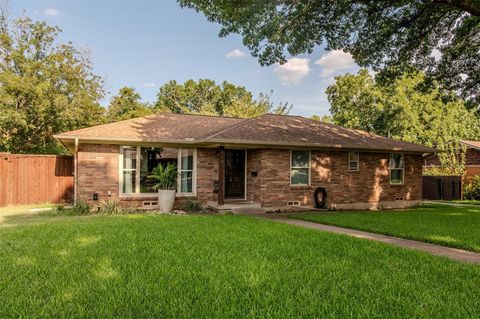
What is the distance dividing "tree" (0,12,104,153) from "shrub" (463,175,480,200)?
23706 mm

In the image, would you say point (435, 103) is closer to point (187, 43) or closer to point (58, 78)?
point (187, 43)

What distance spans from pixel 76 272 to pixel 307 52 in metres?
9.80

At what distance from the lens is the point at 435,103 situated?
105 ft

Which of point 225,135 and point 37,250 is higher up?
point 225,135

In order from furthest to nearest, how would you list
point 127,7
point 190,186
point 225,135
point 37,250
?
point 127,7 < point 190,186 < point 225,135 < point 37,250

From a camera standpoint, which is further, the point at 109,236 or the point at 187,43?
the point at 187,43

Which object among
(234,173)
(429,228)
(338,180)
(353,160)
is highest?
(353,160)

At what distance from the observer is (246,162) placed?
14.8m

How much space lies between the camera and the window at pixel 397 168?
16.5 metres

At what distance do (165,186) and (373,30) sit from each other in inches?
355

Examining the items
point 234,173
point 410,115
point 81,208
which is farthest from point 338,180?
point 410,115

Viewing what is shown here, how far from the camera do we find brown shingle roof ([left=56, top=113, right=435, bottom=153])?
12711mm

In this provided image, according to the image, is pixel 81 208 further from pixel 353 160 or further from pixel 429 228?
pixel 353 160

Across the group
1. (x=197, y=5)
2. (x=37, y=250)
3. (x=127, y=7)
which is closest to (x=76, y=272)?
(x=37, y=250)
